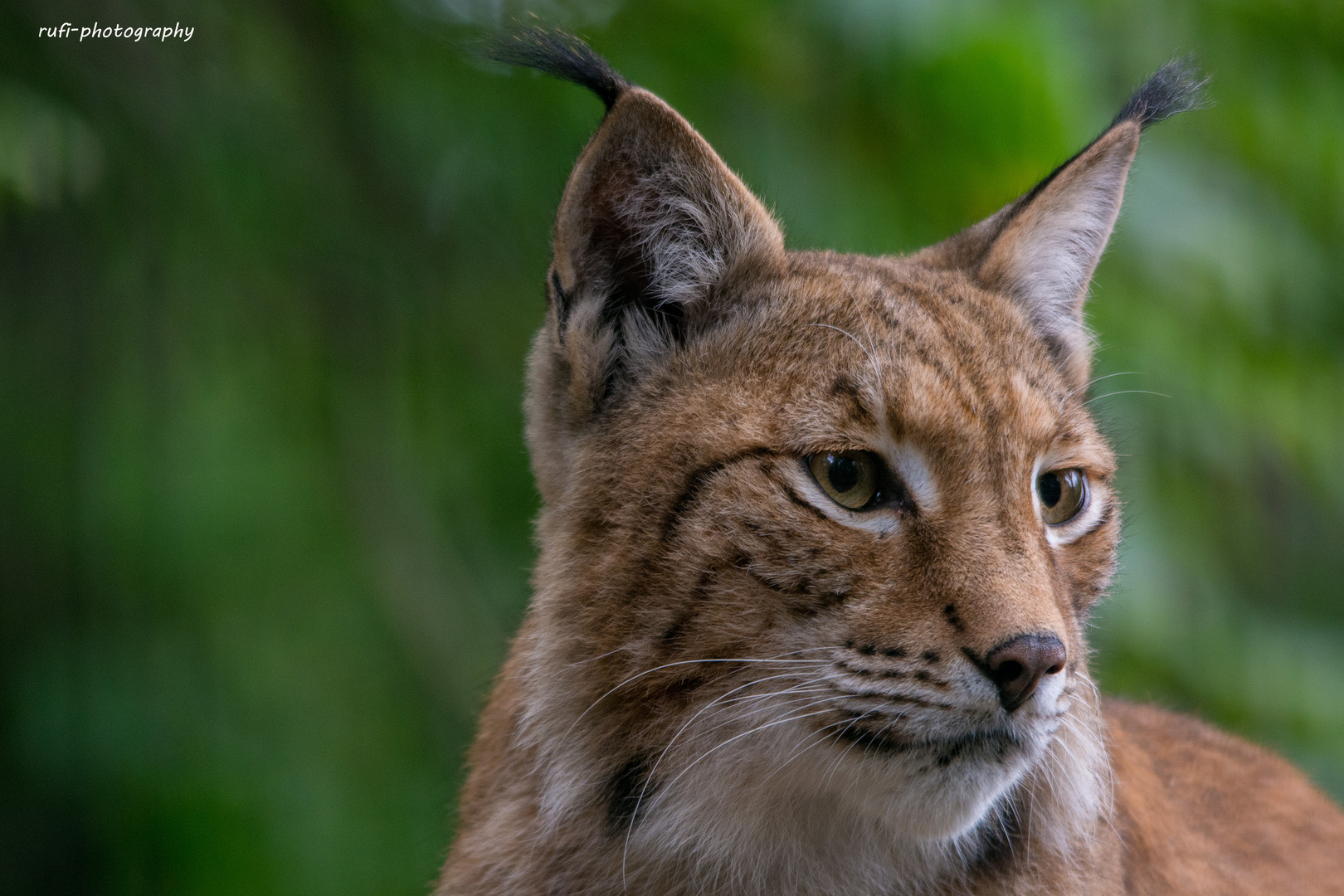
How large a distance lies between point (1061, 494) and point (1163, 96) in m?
1.38

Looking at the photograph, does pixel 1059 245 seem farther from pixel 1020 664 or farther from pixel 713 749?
pixel 713 749

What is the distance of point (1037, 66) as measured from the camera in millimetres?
4504

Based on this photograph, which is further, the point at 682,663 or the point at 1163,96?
the point at 1163,96

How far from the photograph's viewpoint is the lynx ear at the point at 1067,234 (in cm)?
364

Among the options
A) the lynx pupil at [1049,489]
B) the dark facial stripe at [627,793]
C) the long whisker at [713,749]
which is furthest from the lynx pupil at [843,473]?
the dark facial stripe at [627,793]

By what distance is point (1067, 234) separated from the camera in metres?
3.78

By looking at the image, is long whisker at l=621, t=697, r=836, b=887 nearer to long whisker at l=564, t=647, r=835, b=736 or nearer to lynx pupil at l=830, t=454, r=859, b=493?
long whisker at l=564, t=647, r=835, b=736

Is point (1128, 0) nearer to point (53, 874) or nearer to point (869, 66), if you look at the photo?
point (869, 66)

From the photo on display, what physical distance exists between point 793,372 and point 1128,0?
3.80 meters

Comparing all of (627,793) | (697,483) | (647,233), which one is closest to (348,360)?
(647,233)

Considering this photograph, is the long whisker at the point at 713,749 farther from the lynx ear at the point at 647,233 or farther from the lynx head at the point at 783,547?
the lynx ear at the point at 647,233

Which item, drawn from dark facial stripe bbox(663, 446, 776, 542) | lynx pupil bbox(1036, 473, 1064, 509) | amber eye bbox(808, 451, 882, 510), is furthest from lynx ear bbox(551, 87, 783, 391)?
lynx pupil bbox(1036, 473, 1064, 509)

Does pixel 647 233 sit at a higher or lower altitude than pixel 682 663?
higher

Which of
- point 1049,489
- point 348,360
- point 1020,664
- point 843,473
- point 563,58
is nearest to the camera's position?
point 1020,664
